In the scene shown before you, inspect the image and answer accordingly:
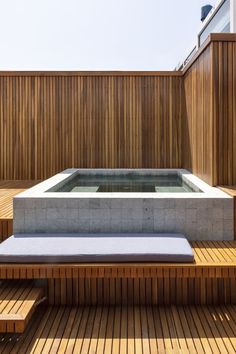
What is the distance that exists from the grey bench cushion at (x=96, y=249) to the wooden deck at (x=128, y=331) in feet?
1.63

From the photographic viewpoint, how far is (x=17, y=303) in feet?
7.34

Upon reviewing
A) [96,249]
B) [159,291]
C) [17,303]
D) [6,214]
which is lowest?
[159,291]

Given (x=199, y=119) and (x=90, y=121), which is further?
(x=90, y=121)

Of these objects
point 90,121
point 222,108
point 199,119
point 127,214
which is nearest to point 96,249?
point 127,214

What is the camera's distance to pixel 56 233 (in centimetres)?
301

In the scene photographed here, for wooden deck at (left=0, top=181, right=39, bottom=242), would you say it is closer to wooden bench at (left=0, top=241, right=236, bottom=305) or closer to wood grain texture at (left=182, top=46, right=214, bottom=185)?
wooden bench at (left=0, top=241, right=236, bottom=305)

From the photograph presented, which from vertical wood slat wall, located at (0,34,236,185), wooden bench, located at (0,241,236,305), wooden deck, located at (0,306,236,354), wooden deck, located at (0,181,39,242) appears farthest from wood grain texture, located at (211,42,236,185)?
wooden deck, located at (0,181,39,242)

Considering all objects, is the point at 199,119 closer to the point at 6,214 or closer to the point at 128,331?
the point at 6,214

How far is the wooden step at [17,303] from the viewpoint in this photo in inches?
79.3

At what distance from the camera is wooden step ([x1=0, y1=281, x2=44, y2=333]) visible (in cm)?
201

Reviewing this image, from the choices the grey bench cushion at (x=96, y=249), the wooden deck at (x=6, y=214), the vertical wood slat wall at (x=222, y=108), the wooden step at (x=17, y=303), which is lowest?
the wooden step at (x=17, y=303)

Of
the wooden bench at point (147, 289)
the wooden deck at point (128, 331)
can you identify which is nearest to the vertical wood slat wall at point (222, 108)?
the wooden bench at point (147, 289)

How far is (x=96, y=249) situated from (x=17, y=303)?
28.9 inches

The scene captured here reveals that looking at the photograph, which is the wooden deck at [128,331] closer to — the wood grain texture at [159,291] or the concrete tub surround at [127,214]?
the wood grain texture at [159,291]
